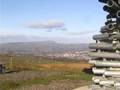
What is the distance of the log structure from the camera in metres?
17.1

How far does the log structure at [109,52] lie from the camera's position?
672 inches

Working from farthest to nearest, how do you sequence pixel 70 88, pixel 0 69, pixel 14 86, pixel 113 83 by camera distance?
1. pixel 0 69
2. pixel 14 86
3. pixel 70 88
4. pixel 113 83

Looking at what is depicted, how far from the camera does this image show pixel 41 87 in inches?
993

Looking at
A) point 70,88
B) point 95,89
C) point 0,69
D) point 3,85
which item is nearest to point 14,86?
point 3,85

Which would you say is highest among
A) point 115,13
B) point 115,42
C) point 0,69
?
point 115,13

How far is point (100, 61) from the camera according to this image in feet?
58.7

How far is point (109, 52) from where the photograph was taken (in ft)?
58.4

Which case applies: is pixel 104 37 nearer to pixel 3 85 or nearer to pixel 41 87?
pixel 41 87

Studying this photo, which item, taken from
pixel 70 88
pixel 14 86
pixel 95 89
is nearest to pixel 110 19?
pixel 95 89

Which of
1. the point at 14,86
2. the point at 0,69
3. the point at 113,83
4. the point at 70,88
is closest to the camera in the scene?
the point at 113,83

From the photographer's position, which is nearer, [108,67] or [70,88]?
[108,67]

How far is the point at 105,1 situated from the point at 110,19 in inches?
28.0

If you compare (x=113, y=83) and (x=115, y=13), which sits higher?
(x=115, y=13)

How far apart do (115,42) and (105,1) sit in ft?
5.64
